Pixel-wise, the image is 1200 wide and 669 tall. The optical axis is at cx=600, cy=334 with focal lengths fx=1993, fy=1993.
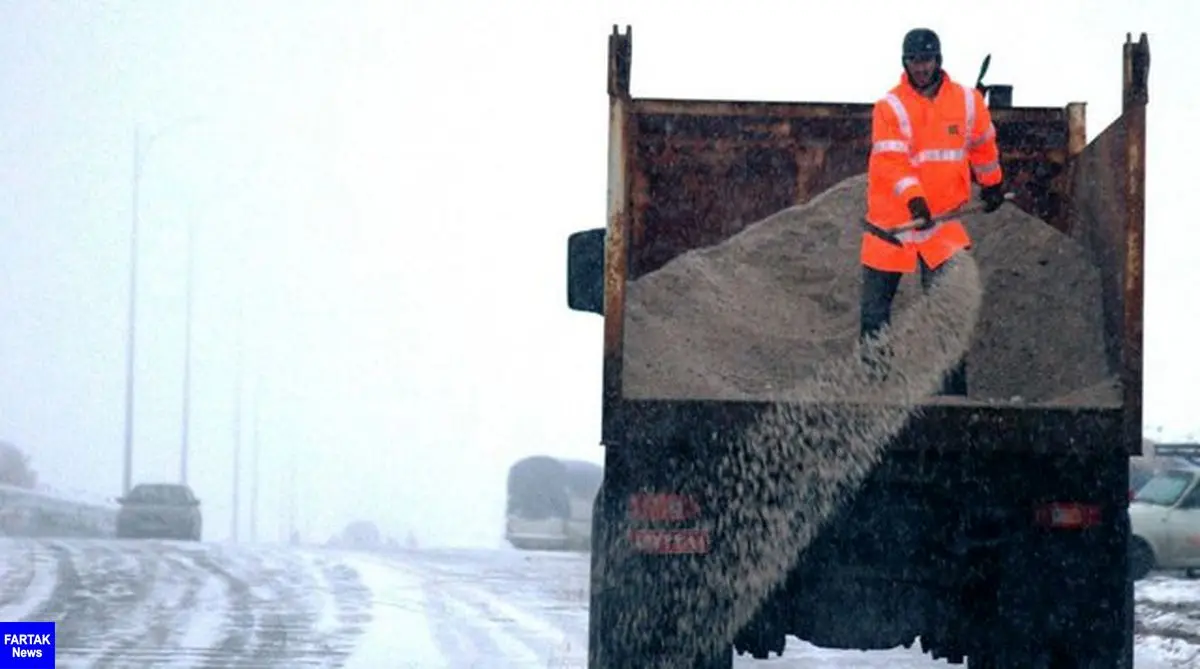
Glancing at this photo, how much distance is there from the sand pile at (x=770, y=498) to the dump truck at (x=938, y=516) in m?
0.02

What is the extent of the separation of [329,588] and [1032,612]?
10719mm

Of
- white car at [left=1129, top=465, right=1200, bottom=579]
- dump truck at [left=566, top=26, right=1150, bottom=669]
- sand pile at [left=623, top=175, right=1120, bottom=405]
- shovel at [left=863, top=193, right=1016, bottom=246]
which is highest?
shovel at [left=863, top=193, right=1016, bottom=246]

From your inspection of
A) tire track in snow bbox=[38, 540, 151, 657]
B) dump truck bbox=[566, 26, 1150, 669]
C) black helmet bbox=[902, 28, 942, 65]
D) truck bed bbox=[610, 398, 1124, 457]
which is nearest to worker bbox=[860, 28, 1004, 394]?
black helmet bbox=[902, 28, 942, 65]

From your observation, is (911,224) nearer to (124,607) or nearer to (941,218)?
(941,218)

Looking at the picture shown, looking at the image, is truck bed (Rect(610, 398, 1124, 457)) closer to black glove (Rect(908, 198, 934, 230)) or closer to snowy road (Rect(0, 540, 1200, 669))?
black glove (Rect(908, 198, 934, 230))

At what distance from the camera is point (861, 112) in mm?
8461

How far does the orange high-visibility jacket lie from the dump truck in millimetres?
481

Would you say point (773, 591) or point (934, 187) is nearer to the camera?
point (773, 591)

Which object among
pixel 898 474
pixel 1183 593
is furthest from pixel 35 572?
pixel 898 474

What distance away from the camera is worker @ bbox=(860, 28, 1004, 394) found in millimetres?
7762

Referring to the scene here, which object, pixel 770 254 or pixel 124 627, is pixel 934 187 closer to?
pixel 770 254

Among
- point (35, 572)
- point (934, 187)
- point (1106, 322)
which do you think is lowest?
point (35, 572)

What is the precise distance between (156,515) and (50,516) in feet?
25.2

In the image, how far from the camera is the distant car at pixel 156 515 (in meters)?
34.1
